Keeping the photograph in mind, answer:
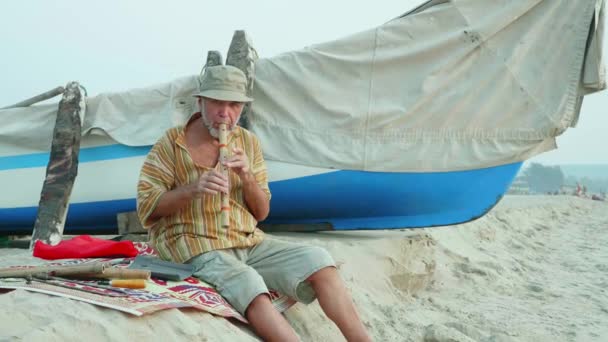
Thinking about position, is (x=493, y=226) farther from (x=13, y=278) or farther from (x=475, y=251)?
(x=13, y=278)

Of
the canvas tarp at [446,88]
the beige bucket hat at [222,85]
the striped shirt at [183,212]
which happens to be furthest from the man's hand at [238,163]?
the canvas tarp at [446,88]

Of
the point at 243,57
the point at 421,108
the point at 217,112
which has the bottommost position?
the point at 217,112

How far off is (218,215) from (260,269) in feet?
1.18

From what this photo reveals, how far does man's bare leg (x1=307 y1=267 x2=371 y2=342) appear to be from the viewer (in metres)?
3.00

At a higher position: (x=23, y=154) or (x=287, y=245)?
(x=23, y=154)

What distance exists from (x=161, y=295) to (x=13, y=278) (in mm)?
767

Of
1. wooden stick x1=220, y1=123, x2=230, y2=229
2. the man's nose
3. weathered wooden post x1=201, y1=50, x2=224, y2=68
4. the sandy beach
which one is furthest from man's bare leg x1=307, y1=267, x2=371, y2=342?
weathered wooden post x1=201, y1=50, x2=224, y2=68

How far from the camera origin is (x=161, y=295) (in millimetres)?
2840

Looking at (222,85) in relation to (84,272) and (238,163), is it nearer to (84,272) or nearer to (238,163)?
(238,163)

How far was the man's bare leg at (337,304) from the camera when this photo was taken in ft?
9.86

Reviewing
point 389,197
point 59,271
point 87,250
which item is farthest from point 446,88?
point 59,271

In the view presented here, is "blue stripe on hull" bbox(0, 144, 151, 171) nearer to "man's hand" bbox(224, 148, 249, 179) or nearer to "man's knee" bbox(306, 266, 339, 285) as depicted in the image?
"man's hand" bbox(224, 148, 249, 179)

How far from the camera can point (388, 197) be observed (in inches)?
205

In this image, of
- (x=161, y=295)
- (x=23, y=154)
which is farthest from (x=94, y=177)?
(x=161, y=295)
